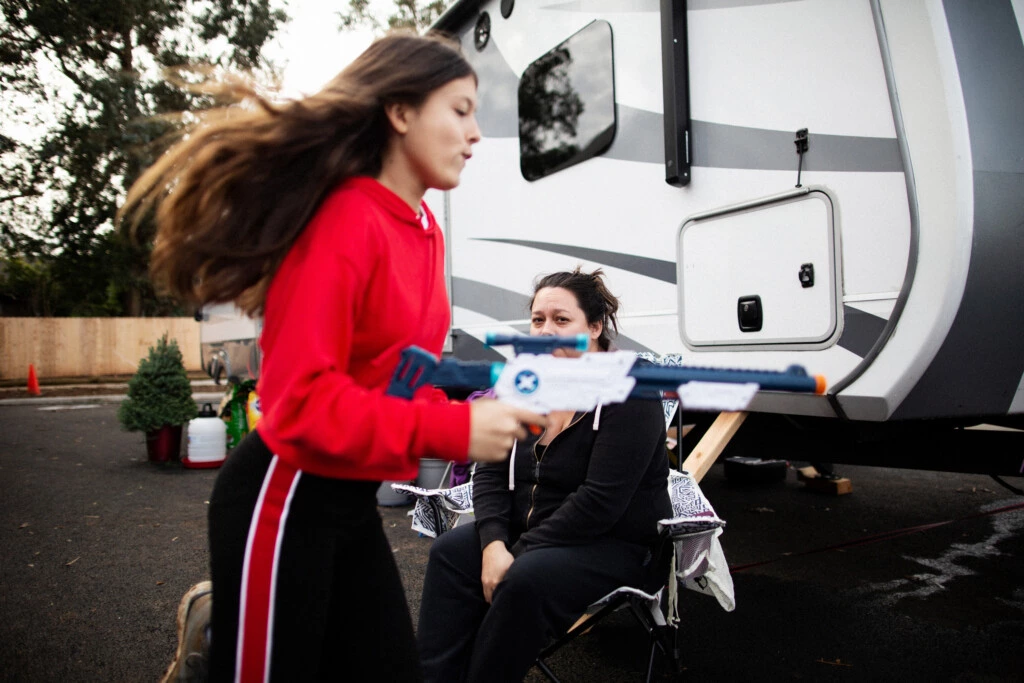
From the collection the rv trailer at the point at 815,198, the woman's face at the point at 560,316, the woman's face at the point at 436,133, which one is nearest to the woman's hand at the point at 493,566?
the woman's face at the point at 560,316

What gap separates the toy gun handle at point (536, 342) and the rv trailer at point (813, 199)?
122 centimetres

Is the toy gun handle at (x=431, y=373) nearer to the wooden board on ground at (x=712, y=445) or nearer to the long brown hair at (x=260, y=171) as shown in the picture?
the long brown hair at (x=260, y=171)

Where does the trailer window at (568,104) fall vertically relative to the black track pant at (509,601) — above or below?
above

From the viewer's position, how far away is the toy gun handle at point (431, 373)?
3.44 ft

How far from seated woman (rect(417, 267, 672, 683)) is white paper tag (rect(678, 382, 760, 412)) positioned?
1119 millimetres

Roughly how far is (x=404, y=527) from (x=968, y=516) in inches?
153

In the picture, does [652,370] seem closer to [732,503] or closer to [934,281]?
[934,281]

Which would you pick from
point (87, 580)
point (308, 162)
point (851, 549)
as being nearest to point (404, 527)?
point (87, 580)

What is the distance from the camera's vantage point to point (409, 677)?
1.29 meters

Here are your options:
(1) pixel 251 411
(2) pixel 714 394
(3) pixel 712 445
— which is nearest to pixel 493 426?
(2) pixel 714 394

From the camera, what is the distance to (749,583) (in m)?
3.60

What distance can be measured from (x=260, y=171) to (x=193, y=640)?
90cm

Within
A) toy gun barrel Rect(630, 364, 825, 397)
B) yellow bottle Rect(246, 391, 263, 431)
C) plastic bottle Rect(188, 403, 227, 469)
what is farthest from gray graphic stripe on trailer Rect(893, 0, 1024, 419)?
plastic bottle Rect(188, 403, 227, 469)

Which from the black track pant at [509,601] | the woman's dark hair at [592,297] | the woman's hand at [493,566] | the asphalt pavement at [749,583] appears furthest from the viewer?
the asphalt pavement at [749,583]
